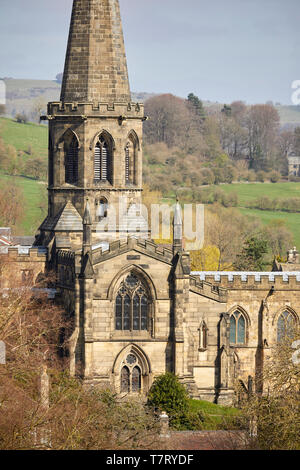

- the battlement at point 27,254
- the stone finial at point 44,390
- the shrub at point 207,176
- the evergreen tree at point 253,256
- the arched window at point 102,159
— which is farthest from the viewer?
the shrub at point 207,176

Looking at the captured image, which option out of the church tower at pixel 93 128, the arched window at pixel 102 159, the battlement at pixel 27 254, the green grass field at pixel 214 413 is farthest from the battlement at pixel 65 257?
the green grass field at pixel 214 413

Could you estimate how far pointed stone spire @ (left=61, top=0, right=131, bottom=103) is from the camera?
63.4 metres

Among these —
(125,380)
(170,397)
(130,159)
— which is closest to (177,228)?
(125,380)

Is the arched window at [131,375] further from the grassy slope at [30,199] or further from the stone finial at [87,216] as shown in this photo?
the grassy slope at [30,199]

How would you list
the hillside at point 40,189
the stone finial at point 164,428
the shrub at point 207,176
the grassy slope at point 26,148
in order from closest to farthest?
the stone finial at point 164,428
the grassy slope at point 26,148
the hillside at point 40,189
the shrub at point 207,176

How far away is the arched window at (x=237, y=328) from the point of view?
6419cm

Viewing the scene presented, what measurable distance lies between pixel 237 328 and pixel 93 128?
12.6 metres

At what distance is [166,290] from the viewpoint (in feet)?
192

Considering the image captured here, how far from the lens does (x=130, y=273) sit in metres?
58.3

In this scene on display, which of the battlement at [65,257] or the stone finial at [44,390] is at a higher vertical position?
the battlement at [65,257]

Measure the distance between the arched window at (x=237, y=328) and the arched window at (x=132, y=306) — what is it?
7.08m

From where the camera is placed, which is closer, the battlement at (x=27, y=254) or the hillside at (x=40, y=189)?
the battlement at (x=27, y=254)
